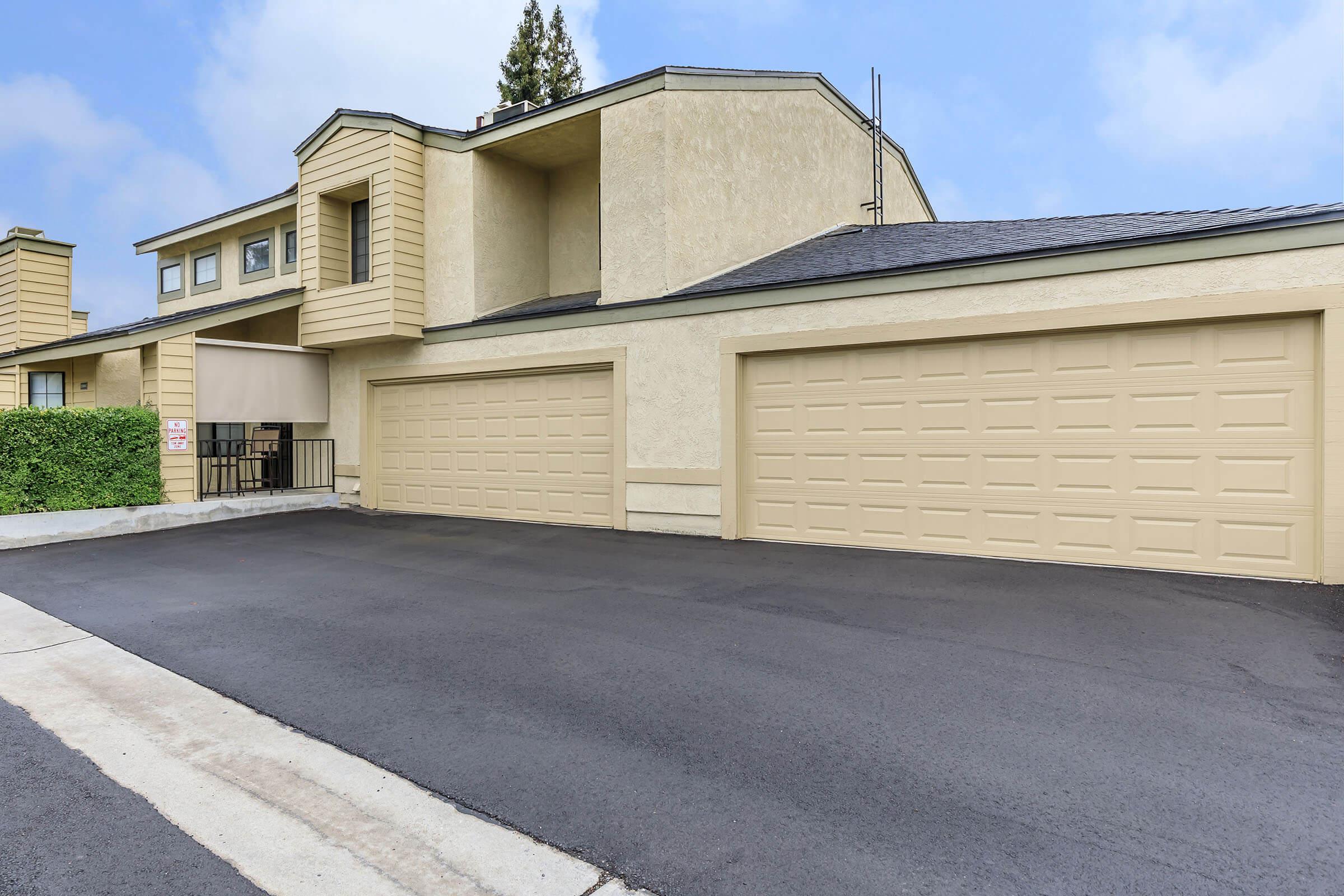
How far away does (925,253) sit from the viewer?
837cm

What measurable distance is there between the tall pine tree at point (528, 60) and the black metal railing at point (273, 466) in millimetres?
19670

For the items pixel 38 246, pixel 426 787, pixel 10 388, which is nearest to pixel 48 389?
pixel 10 388

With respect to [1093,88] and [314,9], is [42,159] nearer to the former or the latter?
[314,9]

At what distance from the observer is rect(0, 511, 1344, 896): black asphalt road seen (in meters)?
2.42

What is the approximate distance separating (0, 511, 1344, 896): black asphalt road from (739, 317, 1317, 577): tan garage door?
51cm

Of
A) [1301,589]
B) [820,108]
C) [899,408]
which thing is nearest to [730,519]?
[899,408]

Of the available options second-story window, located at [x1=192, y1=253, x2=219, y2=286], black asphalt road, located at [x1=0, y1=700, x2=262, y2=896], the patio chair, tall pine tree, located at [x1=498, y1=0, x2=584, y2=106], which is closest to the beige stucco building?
the patio chair

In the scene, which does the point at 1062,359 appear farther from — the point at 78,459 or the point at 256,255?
the point at 256,255

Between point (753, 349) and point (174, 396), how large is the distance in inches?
358

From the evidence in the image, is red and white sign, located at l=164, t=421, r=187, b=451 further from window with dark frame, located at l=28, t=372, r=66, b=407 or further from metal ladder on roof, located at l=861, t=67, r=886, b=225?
metal ladder on roof, located at l=861, t=67, r=886, b=225

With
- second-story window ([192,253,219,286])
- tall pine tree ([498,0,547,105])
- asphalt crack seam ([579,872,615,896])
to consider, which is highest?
tall pine tree ([498,0,547,105])

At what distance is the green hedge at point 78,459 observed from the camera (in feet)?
30.6

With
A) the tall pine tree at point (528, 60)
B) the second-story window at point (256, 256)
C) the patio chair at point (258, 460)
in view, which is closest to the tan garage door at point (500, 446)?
the patio chair at point (258, 460)

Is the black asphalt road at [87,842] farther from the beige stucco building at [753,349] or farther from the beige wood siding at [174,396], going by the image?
the beige wood siding at [174,396]
